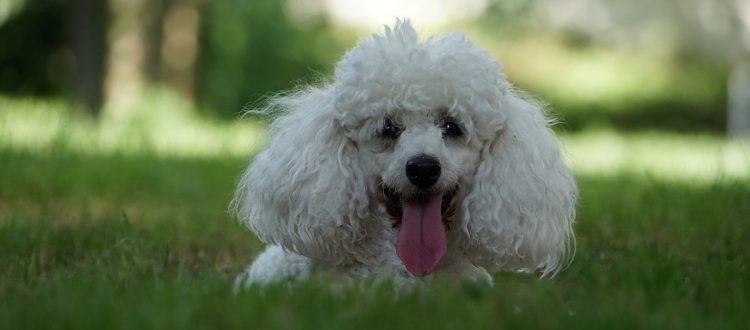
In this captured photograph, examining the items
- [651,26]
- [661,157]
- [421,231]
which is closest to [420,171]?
[421,231]

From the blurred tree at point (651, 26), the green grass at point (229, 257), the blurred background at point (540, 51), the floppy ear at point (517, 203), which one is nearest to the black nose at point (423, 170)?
the floppy ear at point (517, 203)

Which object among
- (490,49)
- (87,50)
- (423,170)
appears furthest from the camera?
(490,49)

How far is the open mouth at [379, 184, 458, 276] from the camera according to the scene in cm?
307

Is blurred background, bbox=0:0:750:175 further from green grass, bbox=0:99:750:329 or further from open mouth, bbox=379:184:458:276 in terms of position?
open mouth, bbox=379:184:458:276

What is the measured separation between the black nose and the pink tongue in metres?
0.10

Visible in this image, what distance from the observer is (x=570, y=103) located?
1788 centimetres

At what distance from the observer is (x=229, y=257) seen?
14.3ft

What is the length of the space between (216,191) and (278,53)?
441 inches

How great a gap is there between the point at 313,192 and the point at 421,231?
41 cm

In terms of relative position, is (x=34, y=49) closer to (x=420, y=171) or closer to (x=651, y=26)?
(x=651, y=26)

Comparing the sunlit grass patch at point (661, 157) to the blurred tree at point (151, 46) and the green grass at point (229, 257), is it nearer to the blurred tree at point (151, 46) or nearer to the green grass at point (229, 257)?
the green grass at point (229, 257)

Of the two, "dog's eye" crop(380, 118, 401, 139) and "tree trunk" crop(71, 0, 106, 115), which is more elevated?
"dog's eye" crop(380, 118, 401, 139)

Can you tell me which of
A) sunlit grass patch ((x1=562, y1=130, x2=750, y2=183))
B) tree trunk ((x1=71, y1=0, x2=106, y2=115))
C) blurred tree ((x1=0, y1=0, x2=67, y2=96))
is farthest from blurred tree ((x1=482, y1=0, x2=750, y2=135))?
blurred tree ((x1=0, y1=0, x2=67, y2=96))

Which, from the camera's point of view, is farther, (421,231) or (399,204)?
(399,204)
